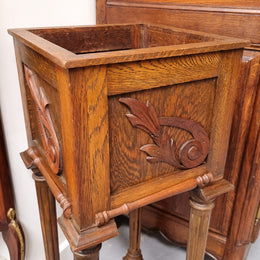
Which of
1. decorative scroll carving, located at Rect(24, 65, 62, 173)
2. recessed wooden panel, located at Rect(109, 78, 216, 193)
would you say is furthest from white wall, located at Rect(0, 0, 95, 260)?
recessed wooden panel, located at Rect(109, 78, 216, 193)

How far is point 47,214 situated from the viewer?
98cm

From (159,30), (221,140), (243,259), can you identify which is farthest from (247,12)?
(243,259)

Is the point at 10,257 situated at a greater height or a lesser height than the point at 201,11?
lesser

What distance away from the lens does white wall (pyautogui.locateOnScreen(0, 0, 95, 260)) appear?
95 cm

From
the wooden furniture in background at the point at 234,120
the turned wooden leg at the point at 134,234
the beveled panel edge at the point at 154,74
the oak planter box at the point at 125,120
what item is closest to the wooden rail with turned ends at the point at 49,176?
the oak planter box at the point at 125,120

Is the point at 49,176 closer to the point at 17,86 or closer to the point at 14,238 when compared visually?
the point at 17,86

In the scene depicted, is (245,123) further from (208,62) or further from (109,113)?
(109,113)

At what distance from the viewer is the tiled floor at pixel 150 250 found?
4.46ft

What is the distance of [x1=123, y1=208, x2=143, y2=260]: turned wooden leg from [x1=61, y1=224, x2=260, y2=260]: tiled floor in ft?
0.39

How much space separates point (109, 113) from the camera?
608 mm

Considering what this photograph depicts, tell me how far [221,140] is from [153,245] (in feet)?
2.70

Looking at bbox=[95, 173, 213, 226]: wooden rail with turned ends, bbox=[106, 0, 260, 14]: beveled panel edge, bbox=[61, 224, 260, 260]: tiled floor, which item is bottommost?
bbox=[61, 224, 260, 260]: tiled floor

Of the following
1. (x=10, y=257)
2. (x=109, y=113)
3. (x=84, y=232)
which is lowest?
(x=10, y=257)

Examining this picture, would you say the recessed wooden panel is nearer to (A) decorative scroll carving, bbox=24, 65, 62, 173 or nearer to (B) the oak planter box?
(B) the oak planter box
